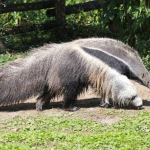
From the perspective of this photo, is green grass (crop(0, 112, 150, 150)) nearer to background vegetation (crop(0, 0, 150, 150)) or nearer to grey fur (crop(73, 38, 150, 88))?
background vegetation (crop(0, 0, 150, 150))

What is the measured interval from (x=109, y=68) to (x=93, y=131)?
1.51 metres

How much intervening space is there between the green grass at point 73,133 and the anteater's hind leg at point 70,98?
56 centimetres

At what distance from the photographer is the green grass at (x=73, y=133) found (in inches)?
204

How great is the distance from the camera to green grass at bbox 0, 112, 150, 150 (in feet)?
17.0

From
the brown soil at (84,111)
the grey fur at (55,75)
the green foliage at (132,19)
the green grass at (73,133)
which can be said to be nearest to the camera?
the green grass at (73,133)

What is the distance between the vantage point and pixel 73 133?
6070 millimetres

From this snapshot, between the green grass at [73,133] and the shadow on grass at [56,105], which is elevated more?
the green grass at [73,133]

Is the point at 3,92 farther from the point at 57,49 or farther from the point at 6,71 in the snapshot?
the point at 57,49

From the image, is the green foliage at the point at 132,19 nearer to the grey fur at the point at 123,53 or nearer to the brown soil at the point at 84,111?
the brown soil at the point at 84,111

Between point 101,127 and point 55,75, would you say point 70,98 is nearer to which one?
point 55,75

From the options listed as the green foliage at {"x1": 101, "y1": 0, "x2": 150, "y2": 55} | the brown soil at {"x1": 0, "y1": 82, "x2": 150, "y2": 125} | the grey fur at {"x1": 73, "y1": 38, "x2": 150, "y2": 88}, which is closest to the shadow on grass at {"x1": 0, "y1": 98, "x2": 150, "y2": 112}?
the brown soil at {"x1": 0, "y1": 82, "x2": 150, "y2": 125}

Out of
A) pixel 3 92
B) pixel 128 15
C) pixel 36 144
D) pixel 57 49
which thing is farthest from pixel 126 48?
pixel 128 15

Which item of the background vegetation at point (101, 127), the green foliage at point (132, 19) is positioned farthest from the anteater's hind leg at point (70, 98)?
the green foliage at point (132, 19)

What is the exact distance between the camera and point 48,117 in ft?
22.7
